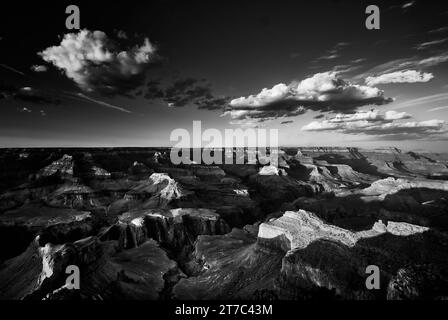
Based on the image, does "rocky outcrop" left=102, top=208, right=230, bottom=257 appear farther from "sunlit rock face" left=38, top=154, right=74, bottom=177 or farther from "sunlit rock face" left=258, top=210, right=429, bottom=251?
"sunlit rock face" left=38, top=154, right=74, bottom=177

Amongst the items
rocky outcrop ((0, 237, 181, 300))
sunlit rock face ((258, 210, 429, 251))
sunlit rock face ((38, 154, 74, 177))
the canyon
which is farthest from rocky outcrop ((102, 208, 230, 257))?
sunlit rock face ((38, 154, 74, 177))

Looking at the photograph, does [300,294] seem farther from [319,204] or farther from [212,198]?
[212,198]

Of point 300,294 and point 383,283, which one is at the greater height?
point 383,283

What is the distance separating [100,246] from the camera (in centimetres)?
5434

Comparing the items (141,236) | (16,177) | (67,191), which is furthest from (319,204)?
(16,177)

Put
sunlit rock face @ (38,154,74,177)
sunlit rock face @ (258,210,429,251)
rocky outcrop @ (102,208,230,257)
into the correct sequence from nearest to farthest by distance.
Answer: sunlit rock face @ (258,210,429,251) < rocky outcrop @ (102,208,230,257) < sunlit rock face @ (38,154,74,177)

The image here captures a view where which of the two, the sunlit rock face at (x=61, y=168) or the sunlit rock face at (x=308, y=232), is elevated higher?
the sunlit rock face at (x=61, y=168)

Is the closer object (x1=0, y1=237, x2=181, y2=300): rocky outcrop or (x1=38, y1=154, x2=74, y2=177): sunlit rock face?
(x1=0, y1=237, x2=181, y2=300): rocky outcrop

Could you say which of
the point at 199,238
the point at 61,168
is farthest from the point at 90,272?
the point at 61,168

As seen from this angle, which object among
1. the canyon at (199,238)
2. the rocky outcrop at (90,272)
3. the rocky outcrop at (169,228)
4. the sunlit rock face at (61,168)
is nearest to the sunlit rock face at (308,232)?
the canyon at (199,238)

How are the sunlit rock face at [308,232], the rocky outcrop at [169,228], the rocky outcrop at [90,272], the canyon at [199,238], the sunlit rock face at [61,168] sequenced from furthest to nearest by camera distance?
the sunlit rock face at [61,168] < the rocky outcrop at [169,228] < the rocky outcrop at [90,272] < the sunlit rock face at [308,232] < the canyon at [199,238]

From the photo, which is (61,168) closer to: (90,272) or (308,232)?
(90,272)

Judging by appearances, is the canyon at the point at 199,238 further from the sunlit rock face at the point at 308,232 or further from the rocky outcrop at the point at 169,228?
the rocky outcrop at the point at 169,228
